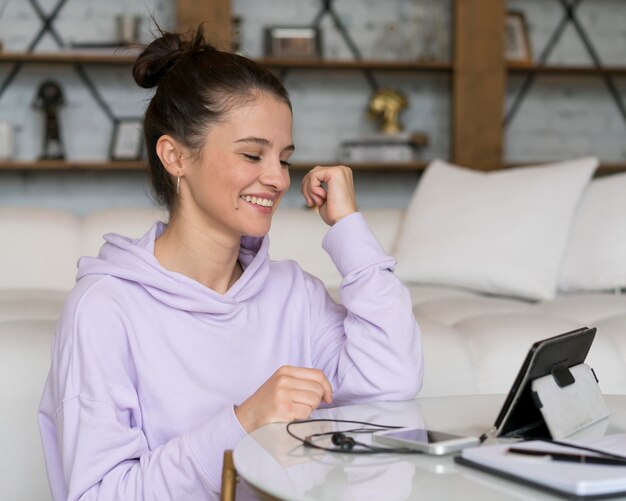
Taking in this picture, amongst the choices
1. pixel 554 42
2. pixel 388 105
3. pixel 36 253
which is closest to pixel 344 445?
pixel 36 253

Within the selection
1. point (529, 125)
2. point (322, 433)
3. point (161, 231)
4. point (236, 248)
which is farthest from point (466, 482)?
point (529, 125)

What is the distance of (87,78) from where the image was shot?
4.44 metres

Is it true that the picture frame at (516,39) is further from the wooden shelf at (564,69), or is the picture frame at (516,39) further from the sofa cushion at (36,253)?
the sofa cushion at (36,253)

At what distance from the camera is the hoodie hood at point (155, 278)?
54.1 inches

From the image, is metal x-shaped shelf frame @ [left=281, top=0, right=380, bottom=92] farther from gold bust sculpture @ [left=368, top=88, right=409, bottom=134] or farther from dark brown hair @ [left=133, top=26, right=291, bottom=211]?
dark brown hair @ [left=133, top=26, right=291, bottom=211]

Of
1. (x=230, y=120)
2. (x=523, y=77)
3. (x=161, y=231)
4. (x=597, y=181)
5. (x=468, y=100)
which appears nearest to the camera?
(x=230, y=120)

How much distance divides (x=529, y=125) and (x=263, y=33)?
54.3 inches

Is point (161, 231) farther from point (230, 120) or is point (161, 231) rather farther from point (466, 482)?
point (466, 482)

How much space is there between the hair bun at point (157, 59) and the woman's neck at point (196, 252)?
25 cm

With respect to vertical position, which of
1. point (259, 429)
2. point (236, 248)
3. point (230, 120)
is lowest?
point (259, 429)

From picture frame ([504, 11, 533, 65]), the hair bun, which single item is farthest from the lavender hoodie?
picture frame ([504, 11, 533, 65])

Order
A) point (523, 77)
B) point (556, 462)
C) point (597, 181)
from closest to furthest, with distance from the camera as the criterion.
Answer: point (556, 462)
point (597, 181)
point (523, 77)

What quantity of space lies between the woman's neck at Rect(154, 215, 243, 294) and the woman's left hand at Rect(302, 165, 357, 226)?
0.46 ft

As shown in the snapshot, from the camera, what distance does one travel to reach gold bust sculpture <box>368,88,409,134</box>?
4.47 metres
